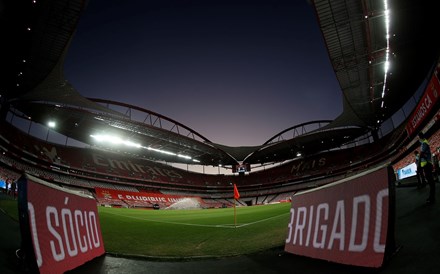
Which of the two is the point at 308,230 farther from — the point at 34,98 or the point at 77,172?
the point at 77,172

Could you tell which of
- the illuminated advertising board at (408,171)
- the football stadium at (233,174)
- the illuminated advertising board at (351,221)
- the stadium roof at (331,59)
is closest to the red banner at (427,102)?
the football stadium at (233,174)

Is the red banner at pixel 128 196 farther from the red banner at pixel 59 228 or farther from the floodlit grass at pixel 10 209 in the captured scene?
the red banner at pixel 59 228

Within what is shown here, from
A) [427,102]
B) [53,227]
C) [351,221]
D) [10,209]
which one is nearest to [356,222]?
[351,221]

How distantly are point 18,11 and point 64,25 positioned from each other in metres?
2.98

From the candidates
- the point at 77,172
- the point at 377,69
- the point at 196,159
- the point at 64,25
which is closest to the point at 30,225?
the point at 64,25

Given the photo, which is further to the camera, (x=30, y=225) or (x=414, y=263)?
(x=30, y=225)

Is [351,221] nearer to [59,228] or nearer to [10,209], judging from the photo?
[59,228]

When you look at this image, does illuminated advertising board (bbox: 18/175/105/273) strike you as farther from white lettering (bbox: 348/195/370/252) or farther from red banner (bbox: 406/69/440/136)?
red banner (bbox: 406/69/440/136)

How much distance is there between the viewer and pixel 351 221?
120 inches

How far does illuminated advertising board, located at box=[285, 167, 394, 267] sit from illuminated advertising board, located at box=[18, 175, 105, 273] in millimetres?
3759

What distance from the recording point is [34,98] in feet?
90.5

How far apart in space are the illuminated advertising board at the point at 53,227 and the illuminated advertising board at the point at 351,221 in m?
3.76

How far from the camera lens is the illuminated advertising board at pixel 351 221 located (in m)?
2.57

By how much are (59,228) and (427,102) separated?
20692mm
